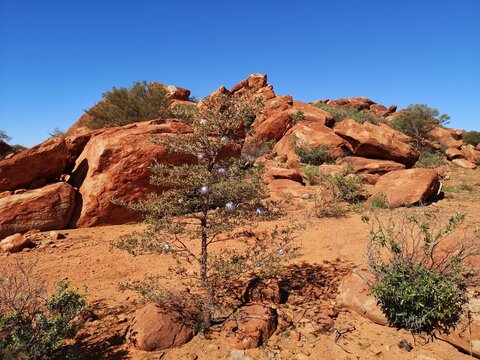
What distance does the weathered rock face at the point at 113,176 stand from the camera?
9.30 m

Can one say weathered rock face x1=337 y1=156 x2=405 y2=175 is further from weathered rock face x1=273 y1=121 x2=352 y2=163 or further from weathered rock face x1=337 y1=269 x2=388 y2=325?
weathered rock face x1=337 y1=269 x2=388 y2=325

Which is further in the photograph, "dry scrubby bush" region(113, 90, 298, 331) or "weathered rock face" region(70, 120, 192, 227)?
"weathered rock face" region(70, 120, 192, 227)

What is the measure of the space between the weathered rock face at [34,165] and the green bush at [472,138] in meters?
40.2

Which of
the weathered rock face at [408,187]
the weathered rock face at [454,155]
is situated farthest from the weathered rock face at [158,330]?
the weathered rock face at [454,155]

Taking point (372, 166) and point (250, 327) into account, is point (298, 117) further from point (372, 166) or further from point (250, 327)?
point (250, 327)

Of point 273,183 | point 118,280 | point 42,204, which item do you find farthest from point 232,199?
point 273,183

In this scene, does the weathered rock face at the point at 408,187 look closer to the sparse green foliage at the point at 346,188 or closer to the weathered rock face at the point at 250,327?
the sparse green foliage at the point at 346,188

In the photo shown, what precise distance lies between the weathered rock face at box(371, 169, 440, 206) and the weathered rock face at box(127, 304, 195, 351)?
9056 millimetres

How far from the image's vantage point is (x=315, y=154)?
56.0 feet

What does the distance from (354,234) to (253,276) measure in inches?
147

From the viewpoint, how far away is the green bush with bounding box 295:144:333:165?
1698cm

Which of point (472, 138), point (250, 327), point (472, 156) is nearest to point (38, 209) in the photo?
point (250, 327)

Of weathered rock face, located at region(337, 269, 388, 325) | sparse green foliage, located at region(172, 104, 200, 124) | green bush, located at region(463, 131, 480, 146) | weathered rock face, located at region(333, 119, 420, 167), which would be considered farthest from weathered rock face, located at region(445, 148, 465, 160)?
sparse green foliage, located at region(172, 104, 200, 124)

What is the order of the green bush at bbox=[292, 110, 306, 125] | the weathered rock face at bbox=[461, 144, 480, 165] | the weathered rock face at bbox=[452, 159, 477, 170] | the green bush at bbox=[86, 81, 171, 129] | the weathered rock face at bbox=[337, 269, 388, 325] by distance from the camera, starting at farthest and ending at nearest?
the weathered rock face at bbox=[461, 144, 480, 165] < the weathered rock face at bbox=[452, 159, 477, 170] < the green bush at bbox=[292, 110, 306, 125] < the green bush at bbox=[86, 81, 171, 129] < the weathered rock face at bbox=[337, 269, 388, 325]
